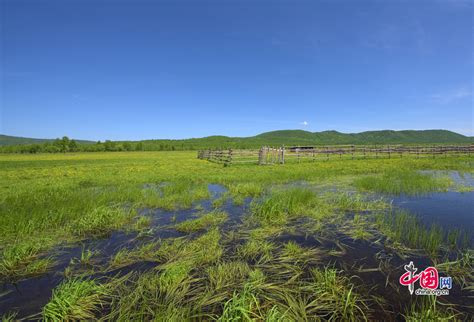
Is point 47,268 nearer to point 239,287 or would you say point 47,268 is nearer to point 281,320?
point 239,287

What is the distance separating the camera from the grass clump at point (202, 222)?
6.35 meters

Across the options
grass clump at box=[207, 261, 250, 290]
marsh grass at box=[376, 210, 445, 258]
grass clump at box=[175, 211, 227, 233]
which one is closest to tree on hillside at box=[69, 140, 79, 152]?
grass clump at box=[175, 211, 227, 233]

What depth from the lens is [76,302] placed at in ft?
10.5

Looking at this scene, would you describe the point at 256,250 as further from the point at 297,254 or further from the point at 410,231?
the point at 410,231

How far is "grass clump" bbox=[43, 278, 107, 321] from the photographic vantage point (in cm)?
305

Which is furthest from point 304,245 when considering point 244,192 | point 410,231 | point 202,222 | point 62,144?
point 62,144

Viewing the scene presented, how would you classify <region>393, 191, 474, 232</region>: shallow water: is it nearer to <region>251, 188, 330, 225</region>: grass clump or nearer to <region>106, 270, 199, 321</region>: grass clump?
<region>251, 188, 330, 225</region>: grass clump

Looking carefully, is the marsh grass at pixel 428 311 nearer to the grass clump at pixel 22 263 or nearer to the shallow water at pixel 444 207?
the shallow water at pixel 444 207

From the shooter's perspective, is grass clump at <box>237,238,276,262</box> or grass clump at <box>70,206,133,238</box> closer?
grass clump at <box>237,238,276,262</box>

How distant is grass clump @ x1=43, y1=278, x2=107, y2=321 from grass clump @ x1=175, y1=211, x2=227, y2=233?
286 cm

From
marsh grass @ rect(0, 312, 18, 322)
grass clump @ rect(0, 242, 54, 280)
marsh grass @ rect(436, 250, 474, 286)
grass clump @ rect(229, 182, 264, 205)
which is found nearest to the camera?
marsh grass @ rect(0, 312, 18, 322)

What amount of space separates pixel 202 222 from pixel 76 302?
3.77 m

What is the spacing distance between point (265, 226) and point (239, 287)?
9.37ft

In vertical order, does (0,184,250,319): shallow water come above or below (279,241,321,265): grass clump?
below
